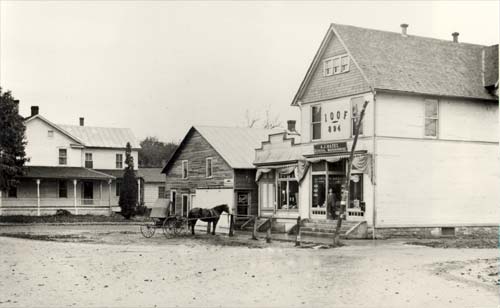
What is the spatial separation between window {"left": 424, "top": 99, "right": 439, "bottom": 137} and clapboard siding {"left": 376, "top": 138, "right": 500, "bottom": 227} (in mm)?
489

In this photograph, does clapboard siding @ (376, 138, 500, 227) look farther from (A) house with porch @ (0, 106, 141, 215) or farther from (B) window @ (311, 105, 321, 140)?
(A) house with porch @ (0, 106, 141, 215)

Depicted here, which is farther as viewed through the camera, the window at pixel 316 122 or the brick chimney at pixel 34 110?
the brick chimney at pixel 34 110

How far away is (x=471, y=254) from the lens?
2112 centimetres

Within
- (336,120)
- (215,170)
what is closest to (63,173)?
(215,170)

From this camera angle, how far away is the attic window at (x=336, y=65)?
30.7 metres

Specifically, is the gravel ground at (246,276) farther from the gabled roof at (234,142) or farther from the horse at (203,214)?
the gabled roof at (234,142)

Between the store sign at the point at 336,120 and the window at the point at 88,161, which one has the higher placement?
the store sign at the point at 336,120

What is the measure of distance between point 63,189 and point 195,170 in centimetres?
1799

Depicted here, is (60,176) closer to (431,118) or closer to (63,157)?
(63,157)

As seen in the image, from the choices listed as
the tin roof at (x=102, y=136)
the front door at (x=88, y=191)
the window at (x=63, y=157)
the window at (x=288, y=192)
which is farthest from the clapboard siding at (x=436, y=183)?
the tin roof at (x=102, y=136)

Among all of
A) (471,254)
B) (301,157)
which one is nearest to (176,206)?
(301,157)

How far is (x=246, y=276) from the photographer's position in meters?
15.5

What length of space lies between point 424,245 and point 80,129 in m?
43.7

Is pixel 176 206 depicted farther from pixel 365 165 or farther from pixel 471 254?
pixel 471 254
